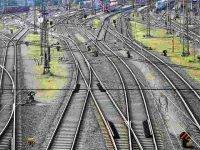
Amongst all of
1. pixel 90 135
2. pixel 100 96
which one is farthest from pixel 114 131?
pixel 100 96

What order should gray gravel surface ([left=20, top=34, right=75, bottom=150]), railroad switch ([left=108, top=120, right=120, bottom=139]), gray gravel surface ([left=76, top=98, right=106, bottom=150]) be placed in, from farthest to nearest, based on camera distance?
1. gray gravel surface ([left=20, top=34, right=75, bottom=150])
2. railroad switch ([left=108, top=120, right=120, bottom=139])
3. gray gravel surface ([left=76, top=98, right=106, bottom=150])

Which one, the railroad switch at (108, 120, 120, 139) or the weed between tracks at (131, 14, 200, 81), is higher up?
the weed between tracks at (131, 14, 200, 81)

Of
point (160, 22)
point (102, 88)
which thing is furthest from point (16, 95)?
point (160, 22)

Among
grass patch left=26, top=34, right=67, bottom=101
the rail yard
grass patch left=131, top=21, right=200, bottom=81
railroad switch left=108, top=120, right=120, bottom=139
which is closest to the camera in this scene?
the rail yard

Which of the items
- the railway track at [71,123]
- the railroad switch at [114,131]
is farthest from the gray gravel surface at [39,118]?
the railroad switch at [114,131]

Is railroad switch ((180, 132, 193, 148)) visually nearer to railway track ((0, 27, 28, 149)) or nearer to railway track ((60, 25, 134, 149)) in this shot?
railway track ((60, 25, 134, 149))

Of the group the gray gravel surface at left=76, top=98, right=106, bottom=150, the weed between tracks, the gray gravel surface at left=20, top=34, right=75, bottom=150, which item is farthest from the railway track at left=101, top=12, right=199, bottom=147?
the gray gravel surface at left=20, top=34, right=75, bottom=150

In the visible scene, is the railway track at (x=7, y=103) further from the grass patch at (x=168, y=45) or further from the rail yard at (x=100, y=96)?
the grass patch at (x=168, y=45)

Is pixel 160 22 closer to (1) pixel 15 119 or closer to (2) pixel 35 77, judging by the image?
(2) pixel 35 77

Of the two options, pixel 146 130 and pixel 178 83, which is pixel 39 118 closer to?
pixel 146 130
